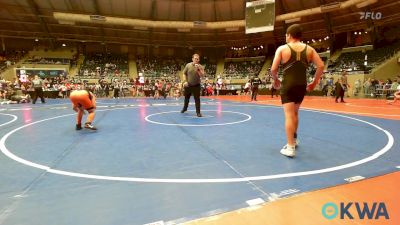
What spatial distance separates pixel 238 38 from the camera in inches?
1425

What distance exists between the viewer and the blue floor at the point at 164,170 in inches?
94.0

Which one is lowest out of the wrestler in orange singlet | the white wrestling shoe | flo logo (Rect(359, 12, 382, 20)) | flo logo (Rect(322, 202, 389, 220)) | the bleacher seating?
flo logo (Rect(322, 202, 389, 220))

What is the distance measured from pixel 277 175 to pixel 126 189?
1.68 m

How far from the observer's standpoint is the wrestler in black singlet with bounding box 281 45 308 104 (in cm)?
393

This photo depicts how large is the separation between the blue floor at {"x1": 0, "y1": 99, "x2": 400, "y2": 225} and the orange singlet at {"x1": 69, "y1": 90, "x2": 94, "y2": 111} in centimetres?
72

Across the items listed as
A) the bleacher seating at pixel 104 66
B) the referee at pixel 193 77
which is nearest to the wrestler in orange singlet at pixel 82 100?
the referee at pixel 193 77

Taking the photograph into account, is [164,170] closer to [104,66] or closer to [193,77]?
[193,77]

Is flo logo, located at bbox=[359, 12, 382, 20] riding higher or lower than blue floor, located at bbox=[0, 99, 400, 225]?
higher

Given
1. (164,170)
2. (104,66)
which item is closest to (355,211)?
(164,170)

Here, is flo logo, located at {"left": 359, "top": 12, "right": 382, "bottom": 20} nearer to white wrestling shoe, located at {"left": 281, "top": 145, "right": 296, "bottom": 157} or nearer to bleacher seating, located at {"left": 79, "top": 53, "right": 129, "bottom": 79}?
bleacher seating, located at {"left": 79, "top": 53, "right": 129, "bottom": 79}

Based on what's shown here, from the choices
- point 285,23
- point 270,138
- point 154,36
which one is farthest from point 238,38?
point 270,138

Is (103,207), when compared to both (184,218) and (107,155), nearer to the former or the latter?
(184,218)

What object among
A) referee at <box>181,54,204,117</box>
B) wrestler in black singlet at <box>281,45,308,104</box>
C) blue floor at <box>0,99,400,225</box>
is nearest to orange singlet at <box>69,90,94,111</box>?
blue floor at <box>0,99,400,225</box>

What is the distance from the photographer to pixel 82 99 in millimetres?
6148
